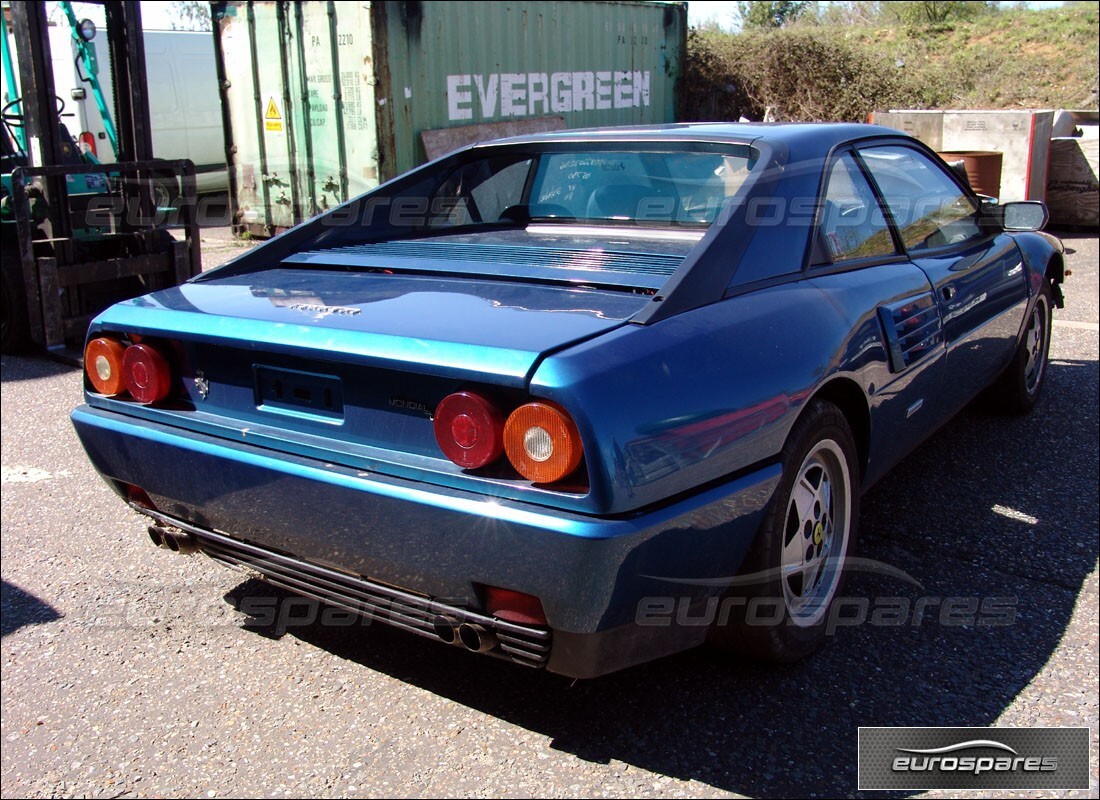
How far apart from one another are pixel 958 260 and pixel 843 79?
1384cm

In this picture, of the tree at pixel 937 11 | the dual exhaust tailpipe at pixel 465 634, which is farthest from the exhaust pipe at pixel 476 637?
the tree at pixel 937 11

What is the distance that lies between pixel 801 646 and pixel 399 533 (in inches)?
49.3

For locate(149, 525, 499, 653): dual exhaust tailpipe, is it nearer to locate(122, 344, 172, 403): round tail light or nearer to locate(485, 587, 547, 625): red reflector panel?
locate(485, 587, 547, 625): red reflector panel

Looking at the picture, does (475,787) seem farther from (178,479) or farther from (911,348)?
(911,348)

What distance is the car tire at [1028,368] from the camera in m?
4.99

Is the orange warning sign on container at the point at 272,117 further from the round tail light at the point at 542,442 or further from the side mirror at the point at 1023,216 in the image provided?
the round tail light at the point at 542,442

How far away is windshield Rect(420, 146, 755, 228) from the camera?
3529 millimetres

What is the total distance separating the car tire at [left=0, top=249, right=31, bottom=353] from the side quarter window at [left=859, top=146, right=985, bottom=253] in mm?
6220

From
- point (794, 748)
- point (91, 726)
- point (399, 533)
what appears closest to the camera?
point (399, 533)

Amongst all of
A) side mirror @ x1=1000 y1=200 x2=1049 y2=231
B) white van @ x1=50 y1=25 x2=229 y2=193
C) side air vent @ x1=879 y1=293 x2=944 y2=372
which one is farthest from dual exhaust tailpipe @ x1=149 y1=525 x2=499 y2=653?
white van @ x1=50 y1=25 x2=229 y2=193

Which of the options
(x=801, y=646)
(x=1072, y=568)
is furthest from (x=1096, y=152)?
(x=801, y=646)

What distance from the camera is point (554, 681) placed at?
2.91 m

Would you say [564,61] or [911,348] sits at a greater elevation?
[564,61]
